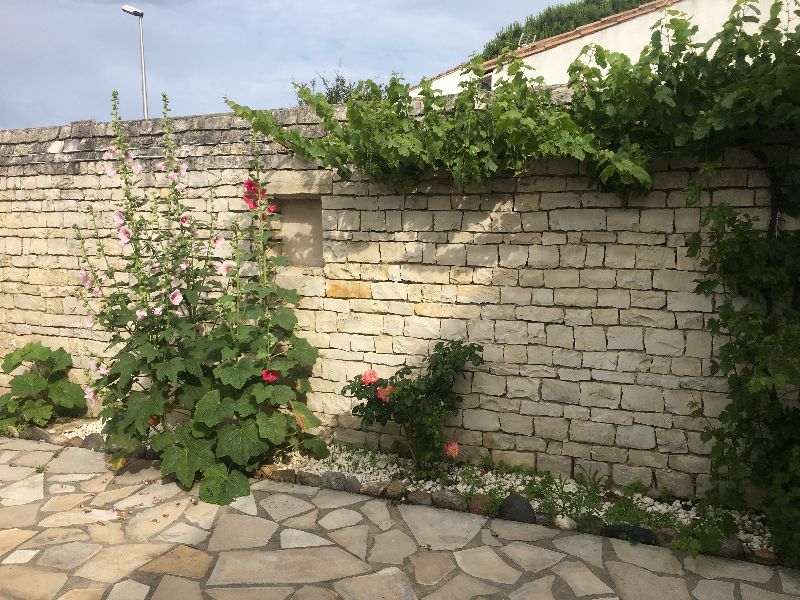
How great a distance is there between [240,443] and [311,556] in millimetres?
1103

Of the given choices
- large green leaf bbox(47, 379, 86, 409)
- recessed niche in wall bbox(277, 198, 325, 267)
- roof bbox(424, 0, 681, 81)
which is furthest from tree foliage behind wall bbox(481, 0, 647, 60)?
large green leaf bbox(47, 379, 86, 409)

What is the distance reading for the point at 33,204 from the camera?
617 centimetres

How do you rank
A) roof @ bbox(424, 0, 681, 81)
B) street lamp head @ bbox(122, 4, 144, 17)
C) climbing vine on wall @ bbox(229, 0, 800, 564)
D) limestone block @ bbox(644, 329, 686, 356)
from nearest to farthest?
climbing vine on wall @ bbox(229, 0, 800, 564) < limestone block @ bbox(644, 329, 686, 356) < roof @ bbox(424, 0, 681, 81) < street lamp head @ bbox(122, 4, 144, 17)

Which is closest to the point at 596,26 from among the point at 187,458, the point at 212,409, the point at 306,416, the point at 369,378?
the point at 369,378

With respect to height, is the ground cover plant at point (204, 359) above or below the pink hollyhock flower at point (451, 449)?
above

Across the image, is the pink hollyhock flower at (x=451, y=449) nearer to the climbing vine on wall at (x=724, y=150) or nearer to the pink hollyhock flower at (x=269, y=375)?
the pink hollyhock flower at (x=269, y=375)

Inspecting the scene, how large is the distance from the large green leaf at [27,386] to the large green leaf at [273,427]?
2.73 m

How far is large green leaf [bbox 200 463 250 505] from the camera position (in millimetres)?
4168

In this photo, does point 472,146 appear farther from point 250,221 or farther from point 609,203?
point 250,221

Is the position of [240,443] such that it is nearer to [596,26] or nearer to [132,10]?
[596,26]

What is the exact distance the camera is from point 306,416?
4.77 metres

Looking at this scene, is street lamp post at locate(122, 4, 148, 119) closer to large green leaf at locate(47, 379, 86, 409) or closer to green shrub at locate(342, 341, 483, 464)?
large green leaf at locate(47, 379, 86, 409)

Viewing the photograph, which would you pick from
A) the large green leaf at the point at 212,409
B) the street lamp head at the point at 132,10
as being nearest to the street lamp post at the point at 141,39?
the street lamp head at the point at 132,10

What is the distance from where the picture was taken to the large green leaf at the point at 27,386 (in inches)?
222
